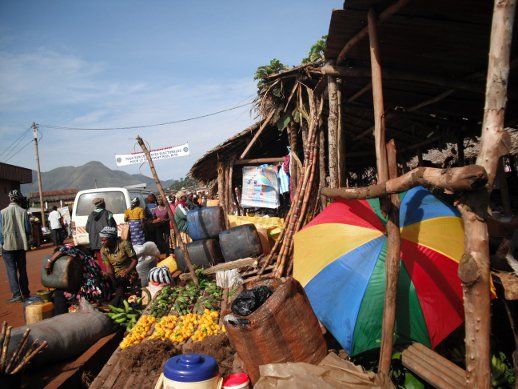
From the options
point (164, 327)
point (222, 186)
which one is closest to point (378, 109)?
point (164, 327)

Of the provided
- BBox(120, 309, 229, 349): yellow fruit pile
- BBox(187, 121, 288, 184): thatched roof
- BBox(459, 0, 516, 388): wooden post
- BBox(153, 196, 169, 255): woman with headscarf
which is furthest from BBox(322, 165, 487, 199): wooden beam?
BBox(153, 196, 169, 255): woman with headscarf

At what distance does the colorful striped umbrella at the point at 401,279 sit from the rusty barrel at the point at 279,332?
11.8 inches

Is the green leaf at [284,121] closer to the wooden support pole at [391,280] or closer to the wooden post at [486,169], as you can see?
the wooden support pole at [391,280]

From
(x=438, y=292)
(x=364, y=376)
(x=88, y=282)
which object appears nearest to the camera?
(x=364, y=376)

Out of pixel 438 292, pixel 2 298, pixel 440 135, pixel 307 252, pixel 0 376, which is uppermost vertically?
pixel 440 135

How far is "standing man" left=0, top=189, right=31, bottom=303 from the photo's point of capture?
659 cm

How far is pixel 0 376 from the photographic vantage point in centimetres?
307

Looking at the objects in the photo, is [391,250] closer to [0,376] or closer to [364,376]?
[364,376]

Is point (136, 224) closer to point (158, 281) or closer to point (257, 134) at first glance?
point (158, 281)

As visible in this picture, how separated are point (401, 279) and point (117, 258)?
496cm

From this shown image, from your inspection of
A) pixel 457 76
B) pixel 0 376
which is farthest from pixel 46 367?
pixel 457 76

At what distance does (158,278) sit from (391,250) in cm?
432

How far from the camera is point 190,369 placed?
2.68 metres

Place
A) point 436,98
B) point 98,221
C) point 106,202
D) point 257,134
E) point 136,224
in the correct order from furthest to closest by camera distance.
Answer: point 106,202 → point 257,134 → point 136,224 → point 98,221 → point 436,98
